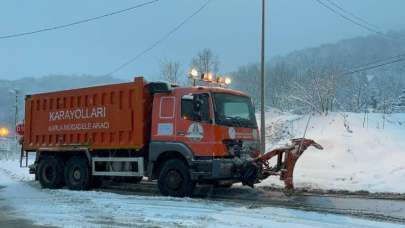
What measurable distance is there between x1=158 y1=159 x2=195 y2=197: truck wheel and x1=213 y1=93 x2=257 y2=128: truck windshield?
156 centimetres

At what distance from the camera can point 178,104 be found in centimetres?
1477

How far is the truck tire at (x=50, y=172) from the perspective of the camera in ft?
59.8

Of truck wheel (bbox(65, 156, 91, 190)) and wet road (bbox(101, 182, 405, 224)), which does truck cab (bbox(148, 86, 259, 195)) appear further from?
truck wheel (bbox(65, 156, 91, 190))

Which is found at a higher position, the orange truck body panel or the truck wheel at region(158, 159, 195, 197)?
the orange truck body panel

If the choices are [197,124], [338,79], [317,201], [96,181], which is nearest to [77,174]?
[96,181]

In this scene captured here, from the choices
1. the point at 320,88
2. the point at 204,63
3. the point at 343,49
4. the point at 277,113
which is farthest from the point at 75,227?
the point at 343,49

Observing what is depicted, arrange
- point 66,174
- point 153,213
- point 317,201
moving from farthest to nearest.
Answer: point 66,174 → point 317,201 → point 153,213

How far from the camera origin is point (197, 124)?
46.8 ft

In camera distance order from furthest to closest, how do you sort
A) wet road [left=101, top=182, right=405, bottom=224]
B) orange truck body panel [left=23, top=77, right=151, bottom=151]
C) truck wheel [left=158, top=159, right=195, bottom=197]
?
1. orange truck body panel [left=23, top=77, right=151, bottom=151]
2. truck wheel [left=158, top=159, right=195, bottom=197]
3. wet road [left=101, top=182, right=405, bottom=224]

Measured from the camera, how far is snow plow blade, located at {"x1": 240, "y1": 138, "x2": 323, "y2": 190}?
1424cm

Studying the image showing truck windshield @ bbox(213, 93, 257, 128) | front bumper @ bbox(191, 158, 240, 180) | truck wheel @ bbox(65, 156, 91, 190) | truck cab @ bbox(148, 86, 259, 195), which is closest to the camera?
front bumper @ bbox(191, 158, 240, 180)

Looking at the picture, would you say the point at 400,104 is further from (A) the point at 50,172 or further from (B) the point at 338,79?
(A) the point at 50,172

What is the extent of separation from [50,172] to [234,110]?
7101 millimetres

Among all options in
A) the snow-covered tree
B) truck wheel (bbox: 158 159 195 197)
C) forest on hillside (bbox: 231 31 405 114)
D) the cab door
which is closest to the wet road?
truck wheel (bbox: 158 159 195 197)
